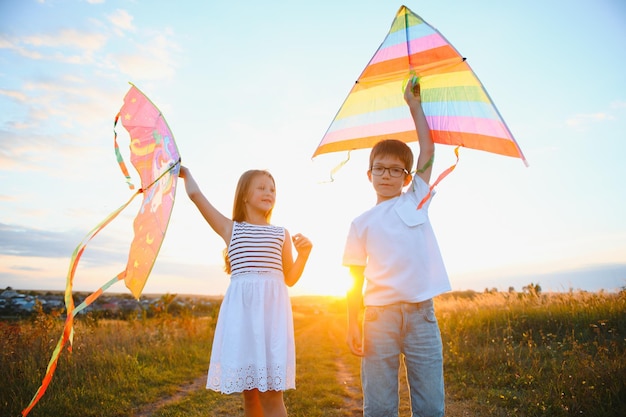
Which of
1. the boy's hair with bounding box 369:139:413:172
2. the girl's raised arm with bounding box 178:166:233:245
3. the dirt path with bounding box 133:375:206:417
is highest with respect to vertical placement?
the boy's hair with bounding box 369:139:413:172

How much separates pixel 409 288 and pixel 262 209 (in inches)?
55.2

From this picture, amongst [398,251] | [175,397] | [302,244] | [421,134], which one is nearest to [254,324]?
[302,244]

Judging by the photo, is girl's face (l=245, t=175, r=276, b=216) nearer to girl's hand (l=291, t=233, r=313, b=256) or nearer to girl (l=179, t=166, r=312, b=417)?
girl (l=179, t=166, r=312, b=417)

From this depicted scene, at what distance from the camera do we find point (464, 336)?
788 centimetres

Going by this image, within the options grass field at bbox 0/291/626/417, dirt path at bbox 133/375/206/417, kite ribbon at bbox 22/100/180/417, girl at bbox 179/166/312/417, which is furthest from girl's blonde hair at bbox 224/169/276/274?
dirt path at bbox 133/375/206/417

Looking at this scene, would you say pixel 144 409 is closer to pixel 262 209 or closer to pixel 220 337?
pixel 220 337

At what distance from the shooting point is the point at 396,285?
2.67 m

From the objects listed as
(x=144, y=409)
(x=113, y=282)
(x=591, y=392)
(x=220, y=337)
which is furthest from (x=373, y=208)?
(x=144, y=409)

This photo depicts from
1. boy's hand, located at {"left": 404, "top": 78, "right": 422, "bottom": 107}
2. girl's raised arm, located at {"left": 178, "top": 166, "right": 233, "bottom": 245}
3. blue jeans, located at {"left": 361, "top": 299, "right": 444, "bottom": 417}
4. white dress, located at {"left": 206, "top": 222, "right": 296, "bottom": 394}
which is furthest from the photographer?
girl's raised arm, located at {"left": 178, "top": 166, "right": 233, "bottom": 245}

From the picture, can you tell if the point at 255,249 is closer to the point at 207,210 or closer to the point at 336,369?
the point at 207,210

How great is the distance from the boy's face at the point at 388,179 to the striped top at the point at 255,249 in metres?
0.90

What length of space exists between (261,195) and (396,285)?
136 centimetres

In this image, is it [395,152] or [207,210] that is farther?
[207,210]

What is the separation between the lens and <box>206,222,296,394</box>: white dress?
2.90 m
